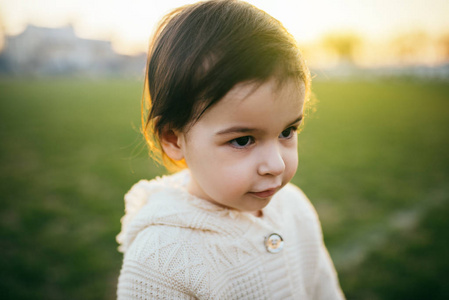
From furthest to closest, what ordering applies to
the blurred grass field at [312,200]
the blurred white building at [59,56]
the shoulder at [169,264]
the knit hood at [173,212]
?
the blurred white building at [59,56], the blurred grass field at [312,200], the knit hood at [173,212], the shoulder at [169,264]

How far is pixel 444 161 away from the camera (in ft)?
21.8

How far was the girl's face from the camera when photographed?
40.4 inches

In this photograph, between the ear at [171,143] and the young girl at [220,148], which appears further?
the ear at [171,143]

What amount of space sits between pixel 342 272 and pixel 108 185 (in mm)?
3674

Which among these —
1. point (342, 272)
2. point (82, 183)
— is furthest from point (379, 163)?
point (82, 183)

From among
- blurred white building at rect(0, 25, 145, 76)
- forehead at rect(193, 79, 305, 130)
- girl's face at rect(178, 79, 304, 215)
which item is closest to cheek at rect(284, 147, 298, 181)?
girl's face at rect(178, 79, 304, 215)

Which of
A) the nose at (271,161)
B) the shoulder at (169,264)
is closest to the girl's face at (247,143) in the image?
the nose at (271,161)

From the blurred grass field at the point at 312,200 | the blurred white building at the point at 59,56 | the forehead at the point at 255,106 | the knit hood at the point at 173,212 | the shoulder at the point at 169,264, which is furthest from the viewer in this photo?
the blurred white building at the point at 59,56

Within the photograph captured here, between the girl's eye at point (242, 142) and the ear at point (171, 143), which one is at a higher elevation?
the ear at point (171, 143)

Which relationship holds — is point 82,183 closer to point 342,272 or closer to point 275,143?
point 342,272

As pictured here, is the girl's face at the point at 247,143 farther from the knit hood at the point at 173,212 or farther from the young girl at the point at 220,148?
the knit hood at the point at 173,212

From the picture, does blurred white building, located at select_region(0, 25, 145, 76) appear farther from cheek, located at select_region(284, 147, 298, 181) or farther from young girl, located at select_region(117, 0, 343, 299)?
cheek, located at select_region(284, 147, 298, 181)

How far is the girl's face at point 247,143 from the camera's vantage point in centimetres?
103

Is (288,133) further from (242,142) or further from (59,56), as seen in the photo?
(59,56)
